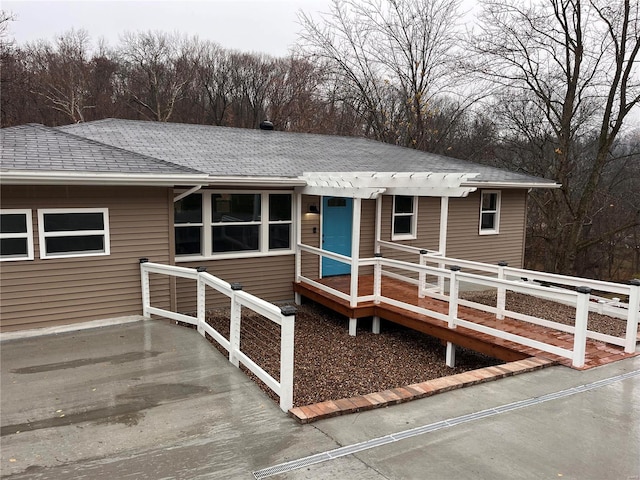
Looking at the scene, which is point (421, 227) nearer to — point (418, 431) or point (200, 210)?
point (200, 210)

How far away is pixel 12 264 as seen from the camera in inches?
246

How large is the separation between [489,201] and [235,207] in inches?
279

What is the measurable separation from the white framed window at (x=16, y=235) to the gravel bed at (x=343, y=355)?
2931 millimetres

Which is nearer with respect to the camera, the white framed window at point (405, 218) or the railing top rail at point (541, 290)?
the railing top rail at point (541, 290)

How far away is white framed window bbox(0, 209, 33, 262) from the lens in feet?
20.4

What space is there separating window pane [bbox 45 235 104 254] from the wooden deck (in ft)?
12.9

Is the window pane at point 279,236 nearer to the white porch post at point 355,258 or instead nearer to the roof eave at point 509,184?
the white porch post at point 355,258

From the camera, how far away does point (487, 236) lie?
12188 millimetres

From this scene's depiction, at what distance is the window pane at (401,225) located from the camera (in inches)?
423

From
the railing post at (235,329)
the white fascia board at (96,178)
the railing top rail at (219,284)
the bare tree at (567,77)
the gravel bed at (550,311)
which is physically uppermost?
the bare tree at (567,77)

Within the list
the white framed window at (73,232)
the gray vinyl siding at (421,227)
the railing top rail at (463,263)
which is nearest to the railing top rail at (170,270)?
the white framed window at (73,232)

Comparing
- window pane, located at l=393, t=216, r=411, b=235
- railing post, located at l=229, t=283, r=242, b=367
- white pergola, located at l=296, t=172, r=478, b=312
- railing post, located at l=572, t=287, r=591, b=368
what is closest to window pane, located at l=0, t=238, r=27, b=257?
railing post, located at l=229, t=283, r=242, b=367


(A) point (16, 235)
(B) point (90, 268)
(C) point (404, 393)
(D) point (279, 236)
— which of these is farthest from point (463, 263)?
(A) point (16, 235)

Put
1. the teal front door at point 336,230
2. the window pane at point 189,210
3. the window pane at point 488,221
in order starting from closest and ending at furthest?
1. the window pane at point 189,210
2. the teal front door at point 336,230
3. the window pane at point 488,221
